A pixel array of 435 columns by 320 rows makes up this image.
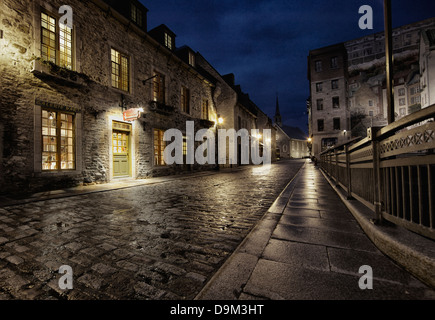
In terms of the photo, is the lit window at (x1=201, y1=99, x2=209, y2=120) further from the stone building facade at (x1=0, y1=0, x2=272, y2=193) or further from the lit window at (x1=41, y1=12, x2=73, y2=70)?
the lit window at (x1=41, y1=12, x2=73, y2=70)

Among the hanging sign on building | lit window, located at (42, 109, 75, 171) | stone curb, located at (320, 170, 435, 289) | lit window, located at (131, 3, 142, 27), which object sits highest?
lit window, located at (131, 3, 142, 27)

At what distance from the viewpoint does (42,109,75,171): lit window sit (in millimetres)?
7396

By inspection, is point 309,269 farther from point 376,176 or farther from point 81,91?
point 81,91

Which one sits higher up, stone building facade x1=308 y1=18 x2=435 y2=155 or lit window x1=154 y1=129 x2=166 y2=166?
stone building facade x1=308 y1=18 x2=435 y2=155

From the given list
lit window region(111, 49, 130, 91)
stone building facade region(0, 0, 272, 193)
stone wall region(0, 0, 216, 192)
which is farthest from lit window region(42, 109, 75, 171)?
lit window region(111, 49, 130, 91)

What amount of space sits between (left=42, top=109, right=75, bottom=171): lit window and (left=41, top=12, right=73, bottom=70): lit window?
80.9 inches

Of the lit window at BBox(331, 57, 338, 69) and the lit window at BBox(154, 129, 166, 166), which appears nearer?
the lit window at BBox(154, 129, 166, 166)

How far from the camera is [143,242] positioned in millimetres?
2631

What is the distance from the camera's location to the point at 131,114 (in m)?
A: 9.62

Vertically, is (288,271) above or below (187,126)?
below

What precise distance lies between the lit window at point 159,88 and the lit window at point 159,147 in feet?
6.81

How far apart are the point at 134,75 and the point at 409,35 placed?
234ft
